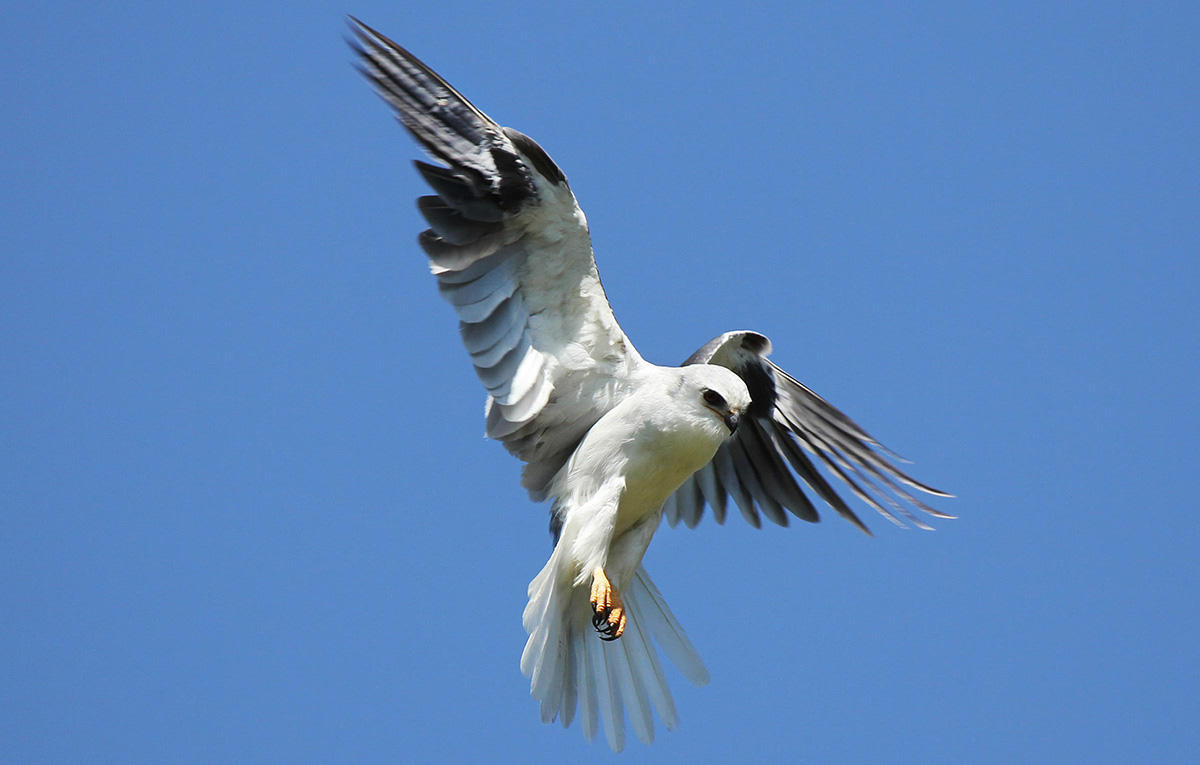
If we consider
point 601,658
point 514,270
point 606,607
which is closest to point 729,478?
point 601,658

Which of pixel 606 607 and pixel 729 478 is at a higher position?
pixel 729 478

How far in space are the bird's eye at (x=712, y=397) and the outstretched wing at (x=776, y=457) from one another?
1.39 meters

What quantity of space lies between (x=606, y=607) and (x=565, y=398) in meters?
1.15

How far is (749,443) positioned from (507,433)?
2.03m

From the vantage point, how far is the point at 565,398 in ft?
23.4

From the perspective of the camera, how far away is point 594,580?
22.4 ft

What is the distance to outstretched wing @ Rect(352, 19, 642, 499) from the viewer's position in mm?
6500

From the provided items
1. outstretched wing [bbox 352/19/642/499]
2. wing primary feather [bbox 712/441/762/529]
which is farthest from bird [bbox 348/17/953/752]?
wing primary feather [bbox 712/441/762/529]

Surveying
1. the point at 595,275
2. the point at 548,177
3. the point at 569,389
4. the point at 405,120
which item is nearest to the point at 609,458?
the point at 569,389

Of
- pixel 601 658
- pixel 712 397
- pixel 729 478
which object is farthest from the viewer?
pixel 729 478

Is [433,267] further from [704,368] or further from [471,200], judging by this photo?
[704,368]

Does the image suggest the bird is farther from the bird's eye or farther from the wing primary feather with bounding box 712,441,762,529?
the wing primary feather with bounding box 712,441,762,529

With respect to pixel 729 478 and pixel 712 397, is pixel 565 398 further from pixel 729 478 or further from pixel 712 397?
pixel 729 478

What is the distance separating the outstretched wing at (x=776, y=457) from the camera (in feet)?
27.3
